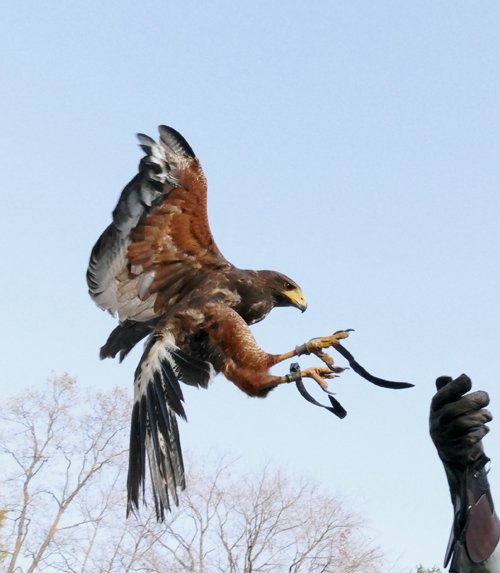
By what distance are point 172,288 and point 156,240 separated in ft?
1.19

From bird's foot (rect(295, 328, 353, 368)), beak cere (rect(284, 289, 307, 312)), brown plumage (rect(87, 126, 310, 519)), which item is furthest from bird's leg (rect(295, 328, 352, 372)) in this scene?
beak cere (rect(284, 289, 307, 312))

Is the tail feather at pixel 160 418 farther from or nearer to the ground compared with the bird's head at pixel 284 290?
nearer to the ground

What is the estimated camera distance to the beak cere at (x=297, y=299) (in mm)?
6383

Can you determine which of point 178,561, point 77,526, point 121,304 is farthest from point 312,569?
point 121,304

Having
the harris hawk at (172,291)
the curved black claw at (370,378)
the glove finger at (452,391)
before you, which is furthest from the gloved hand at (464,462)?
the harris hawk at (172,291)

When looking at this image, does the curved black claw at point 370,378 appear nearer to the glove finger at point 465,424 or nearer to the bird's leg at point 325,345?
the bird's leg at point 325,345

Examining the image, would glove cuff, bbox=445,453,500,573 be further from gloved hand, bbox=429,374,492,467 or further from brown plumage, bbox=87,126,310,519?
brown plumage, bbox=87,126,310,519

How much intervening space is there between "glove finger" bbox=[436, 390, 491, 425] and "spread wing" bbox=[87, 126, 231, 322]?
12.2 feet

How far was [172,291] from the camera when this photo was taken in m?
6.48

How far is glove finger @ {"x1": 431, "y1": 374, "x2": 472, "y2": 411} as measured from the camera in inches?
111

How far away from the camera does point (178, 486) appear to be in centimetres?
533

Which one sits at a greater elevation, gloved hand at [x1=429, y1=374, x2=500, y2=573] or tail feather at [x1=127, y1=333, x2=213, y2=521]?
tail feather at [x1=127, y1=333, x2=213, y2=521]

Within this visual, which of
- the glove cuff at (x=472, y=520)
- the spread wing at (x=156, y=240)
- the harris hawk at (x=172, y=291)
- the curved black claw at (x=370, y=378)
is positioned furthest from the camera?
the spread wing at (x=156, y=240)

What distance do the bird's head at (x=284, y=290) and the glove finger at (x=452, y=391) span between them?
11.5ft
